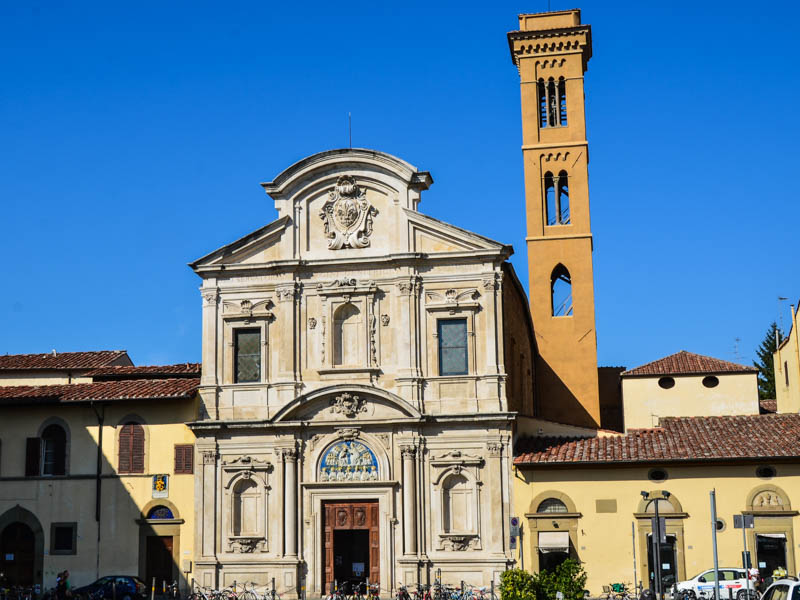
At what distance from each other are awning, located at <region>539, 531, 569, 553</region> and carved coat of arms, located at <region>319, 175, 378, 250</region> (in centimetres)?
1166

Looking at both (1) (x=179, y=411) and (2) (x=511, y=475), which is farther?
(1) (x=179, y=411)

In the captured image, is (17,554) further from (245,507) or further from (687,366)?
(687,366)

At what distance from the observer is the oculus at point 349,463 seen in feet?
124

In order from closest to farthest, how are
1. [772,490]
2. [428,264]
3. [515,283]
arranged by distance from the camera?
[772,490] < [428,264] < [515,283]

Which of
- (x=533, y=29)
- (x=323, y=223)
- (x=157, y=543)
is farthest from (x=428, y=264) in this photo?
(x=533, y=29)

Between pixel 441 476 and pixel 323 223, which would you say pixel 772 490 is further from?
pixel 323 223

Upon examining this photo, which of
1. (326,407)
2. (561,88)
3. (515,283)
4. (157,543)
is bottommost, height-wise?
(157,543)

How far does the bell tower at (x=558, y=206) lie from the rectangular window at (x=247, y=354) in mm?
14623

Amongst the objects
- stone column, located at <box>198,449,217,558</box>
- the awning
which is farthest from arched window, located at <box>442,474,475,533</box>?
stone column, located at <box>198,449,217,558</box>

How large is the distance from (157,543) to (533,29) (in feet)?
93.2

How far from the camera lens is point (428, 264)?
38594 mm

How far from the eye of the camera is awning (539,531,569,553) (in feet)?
120

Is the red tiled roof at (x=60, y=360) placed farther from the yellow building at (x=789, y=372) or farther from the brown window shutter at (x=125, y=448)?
the yellow building at (x=789, y=372)

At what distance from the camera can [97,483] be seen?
129 feet
